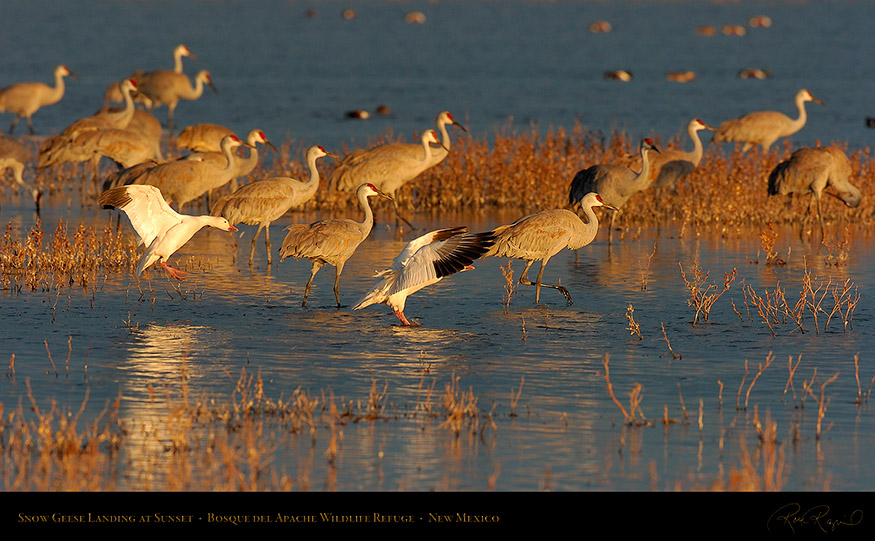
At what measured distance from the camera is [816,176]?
49.8 ft

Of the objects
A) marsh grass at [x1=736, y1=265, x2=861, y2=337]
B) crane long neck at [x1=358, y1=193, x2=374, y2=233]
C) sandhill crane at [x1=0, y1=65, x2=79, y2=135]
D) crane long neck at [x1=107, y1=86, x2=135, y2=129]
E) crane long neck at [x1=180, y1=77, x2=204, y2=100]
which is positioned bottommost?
marsh grass at [x1=736, y1=265, x2=861, y2=337]

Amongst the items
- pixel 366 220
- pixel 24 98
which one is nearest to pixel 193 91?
pixel 24 98

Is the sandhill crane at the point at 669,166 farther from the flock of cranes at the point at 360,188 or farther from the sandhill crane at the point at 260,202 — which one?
the sandhill crane at the point at 260,202

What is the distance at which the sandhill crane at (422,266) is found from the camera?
9914 mm

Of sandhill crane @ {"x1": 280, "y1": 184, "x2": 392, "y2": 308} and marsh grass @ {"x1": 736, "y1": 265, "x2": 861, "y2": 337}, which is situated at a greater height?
sandhill crane @ {"x1": 280, "y1": 184, "x2": 392, "y2": 308}

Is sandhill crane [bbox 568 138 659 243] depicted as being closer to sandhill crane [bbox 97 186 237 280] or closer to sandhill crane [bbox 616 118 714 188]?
sandhill crane [bbox 616 118 714 188]

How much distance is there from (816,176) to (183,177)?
6922 millimetres

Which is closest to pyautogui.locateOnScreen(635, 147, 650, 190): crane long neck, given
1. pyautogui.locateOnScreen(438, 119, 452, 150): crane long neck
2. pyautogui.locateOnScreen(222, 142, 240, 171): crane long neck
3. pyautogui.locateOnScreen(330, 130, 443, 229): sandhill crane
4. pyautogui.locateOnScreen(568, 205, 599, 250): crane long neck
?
pyautogui.locateOnScreen(330, 130, 443, 229): sandhill crane

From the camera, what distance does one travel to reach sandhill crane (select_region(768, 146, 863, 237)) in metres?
15.2

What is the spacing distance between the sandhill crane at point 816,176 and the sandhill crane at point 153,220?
6.95 meters

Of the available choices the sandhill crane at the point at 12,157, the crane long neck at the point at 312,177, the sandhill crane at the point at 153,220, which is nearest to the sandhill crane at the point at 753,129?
the crane long neck at the point at 312,177
